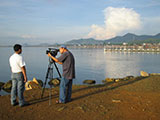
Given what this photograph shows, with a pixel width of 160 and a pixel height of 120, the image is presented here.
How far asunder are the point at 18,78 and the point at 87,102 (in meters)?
2.57

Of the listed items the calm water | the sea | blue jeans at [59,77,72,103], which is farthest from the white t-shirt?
the calm water

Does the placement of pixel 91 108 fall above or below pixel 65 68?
below

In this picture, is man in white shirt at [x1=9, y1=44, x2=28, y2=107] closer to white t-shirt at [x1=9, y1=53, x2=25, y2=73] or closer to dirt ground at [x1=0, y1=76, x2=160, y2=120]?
white t-shirt at [x1=9, y1=53, x2=25, y2=73]

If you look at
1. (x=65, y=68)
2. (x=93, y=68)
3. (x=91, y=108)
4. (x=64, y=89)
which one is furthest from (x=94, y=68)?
(x=91, y=108)

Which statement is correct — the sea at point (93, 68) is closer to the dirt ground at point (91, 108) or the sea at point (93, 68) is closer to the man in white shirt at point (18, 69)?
the dirt ground at point (91, 108)

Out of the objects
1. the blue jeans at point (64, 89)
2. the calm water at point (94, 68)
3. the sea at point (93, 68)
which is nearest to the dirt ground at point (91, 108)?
the blue jeans at point (64, 89)

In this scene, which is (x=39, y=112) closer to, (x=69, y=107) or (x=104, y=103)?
(x=69, y=107)

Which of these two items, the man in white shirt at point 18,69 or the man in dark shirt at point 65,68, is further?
the man in dark shirt at point 65,68

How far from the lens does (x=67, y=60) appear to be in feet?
18.1

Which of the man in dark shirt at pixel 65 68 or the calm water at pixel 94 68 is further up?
the man in dark shirt at pixel 65 68

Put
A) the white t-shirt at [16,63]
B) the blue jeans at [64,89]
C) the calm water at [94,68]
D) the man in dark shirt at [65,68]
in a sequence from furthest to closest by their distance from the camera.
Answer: the calm water at [94,68], the blue jeans at [64,89], the man in dark shirt at [65,68], the white t-shirt at [16,63]

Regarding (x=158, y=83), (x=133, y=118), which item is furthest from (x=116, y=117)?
(x=158, y=83)

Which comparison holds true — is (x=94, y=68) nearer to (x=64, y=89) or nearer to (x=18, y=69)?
(x=64, y=89)

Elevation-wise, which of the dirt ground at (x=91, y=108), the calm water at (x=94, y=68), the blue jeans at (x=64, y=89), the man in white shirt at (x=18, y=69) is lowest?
the calm water at (x=94, y=68)
